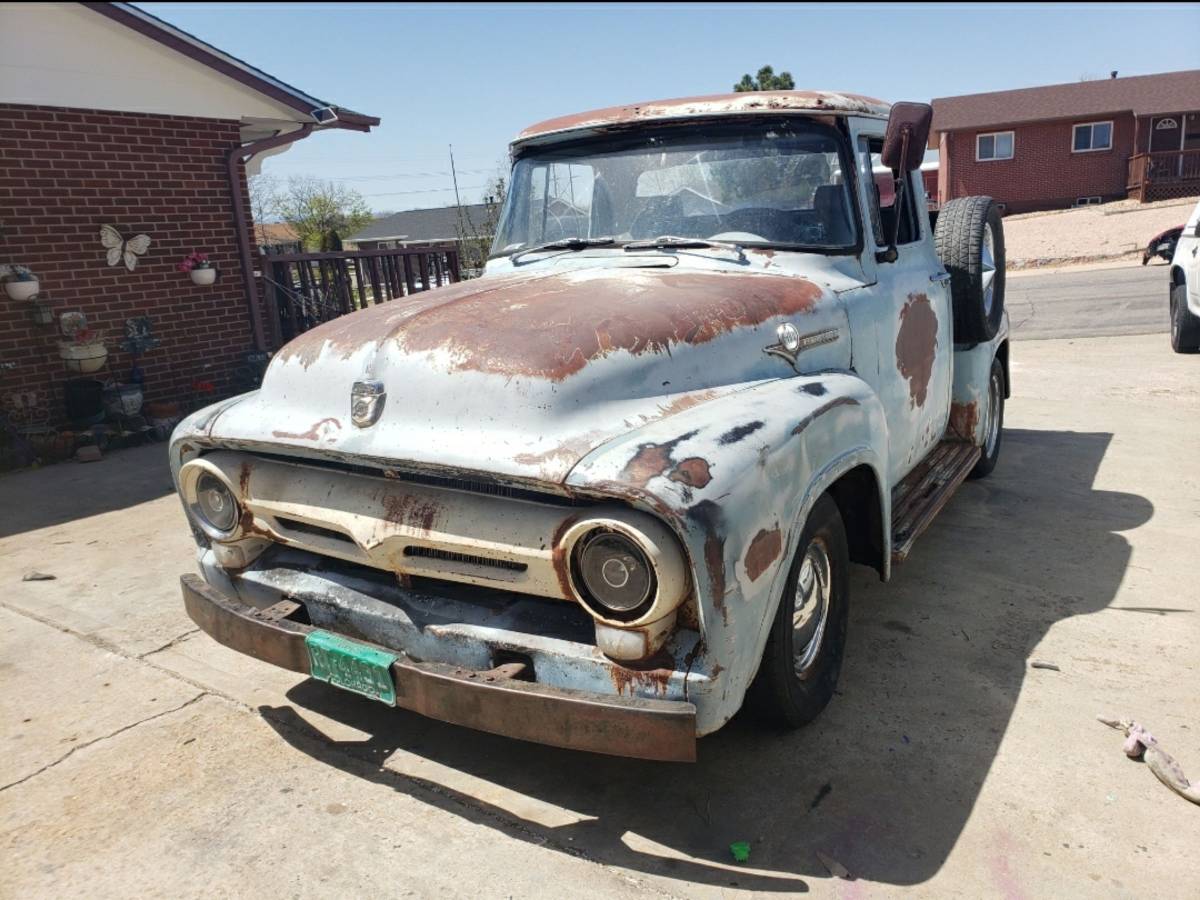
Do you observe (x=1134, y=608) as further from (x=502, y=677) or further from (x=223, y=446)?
(x=223, y=446)

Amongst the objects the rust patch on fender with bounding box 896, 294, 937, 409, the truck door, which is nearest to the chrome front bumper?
the truck door

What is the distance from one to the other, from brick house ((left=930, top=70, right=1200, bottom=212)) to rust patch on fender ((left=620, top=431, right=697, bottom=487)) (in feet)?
116

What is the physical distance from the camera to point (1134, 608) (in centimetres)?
387

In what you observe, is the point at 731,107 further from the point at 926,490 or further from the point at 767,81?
the point at 767,81

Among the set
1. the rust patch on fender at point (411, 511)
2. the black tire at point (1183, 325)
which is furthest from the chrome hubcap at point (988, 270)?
the black tire at point (1183, 325)

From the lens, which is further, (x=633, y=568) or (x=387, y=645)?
(x=387, y=645)

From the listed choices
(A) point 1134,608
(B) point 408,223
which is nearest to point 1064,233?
(A) point 1134,608

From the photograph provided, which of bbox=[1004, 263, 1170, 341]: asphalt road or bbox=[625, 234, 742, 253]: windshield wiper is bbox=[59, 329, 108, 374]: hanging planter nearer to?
bbox=[625, 234, 742, 253]: windshield wiper

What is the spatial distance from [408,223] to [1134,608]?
4859 cm

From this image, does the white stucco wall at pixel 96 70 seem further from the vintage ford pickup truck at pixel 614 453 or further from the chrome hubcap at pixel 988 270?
the chrome hubcap at pixel 988 270

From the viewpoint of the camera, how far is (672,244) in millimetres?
3588

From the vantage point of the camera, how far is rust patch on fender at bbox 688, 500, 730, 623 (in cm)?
217

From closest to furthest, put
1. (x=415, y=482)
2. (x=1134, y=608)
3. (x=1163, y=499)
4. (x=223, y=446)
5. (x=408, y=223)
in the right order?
(x=415, y=482) → (x=223, y=446) → (x=1134, y=608) → (x=1163, y=499) → (x=408, y=223)

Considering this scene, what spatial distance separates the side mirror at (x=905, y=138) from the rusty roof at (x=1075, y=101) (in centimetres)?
3373
